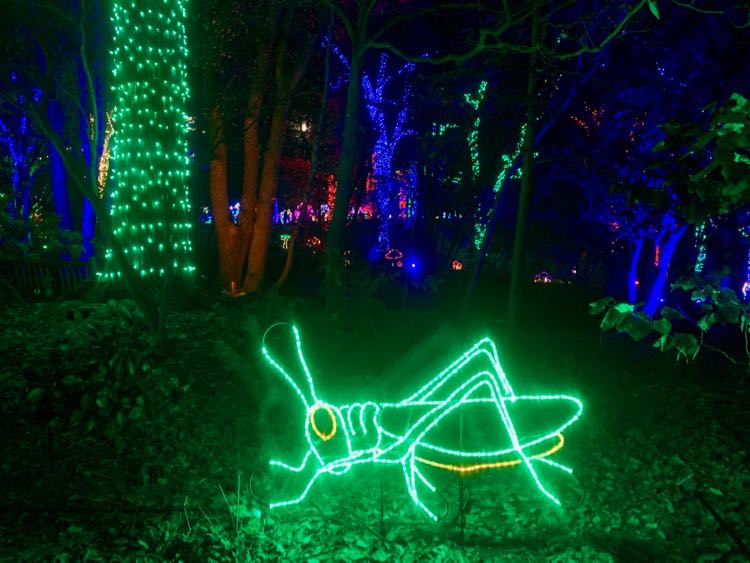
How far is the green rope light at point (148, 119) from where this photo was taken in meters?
7.55

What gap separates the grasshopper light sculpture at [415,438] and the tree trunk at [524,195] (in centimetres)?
216

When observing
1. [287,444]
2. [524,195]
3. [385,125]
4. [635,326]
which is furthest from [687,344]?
[385,125]

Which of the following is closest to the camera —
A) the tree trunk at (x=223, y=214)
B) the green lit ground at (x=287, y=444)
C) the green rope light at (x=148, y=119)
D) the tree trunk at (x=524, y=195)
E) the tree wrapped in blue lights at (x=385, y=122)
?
the green lit ground at (x=287, y=444)

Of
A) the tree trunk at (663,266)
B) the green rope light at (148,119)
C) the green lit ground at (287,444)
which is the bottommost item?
the green lit ground at (287,444)

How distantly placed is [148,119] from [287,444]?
4.76 m

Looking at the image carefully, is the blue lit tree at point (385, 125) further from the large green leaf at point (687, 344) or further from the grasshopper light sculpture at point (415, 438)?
the large green leaf at point (687, 344)

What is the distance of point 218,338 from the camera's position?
7961 mm

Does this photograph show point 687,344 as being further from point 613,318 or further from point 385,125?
point 385,125

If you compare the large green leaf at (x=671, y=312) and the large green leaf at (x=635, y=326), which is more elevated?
the large green leaf at (x=671, y=312)

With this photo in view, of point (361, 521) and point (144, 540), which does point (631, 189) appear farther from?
point (144, 540)

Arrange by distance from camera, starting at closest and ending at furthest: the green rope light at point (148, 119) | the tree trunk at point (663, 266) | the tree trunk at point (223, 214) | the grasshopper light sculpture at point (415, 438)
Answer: the grasshopper light sculpture at point (415, 438) → the green rope light at point (148, 119) → the tree trunk at point (663, 266) → the tree trunk at point (223, 214)

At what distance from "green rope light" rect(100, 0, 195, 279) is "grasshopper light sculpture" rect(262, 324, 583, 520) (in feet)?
9.87

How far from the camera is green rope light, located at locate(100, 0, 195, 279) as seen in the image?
755 cm

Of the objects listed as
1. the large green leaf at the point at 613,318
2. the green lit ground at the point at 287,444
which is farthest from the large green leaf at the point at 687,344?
the green lit ground at the point at 287,444
